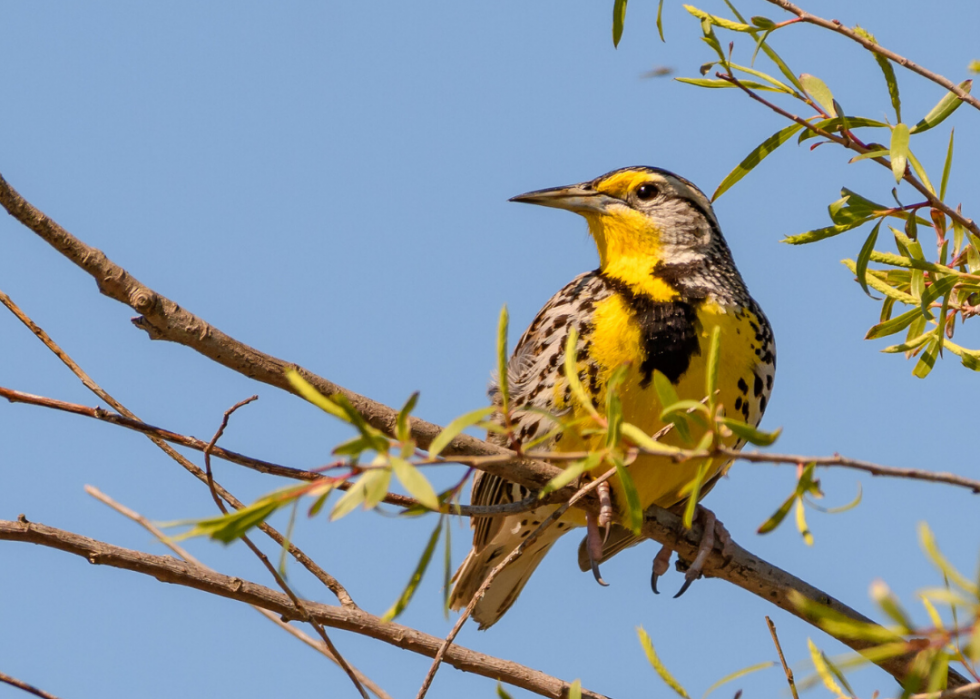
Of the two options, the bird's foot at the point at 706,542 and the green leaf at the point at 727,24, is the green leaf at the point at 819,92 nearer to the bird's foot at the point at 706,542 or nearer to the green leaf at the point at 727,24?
the green leaf at the point at 727,24

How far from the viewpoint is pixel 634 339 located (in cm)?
338

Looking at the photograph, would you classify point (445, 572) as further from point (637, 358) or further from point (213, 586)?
point (637, 358)

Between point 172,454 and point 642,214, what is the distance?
2.03 metres

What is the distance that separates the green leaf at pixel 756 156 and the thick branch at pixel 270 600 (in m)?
1.14

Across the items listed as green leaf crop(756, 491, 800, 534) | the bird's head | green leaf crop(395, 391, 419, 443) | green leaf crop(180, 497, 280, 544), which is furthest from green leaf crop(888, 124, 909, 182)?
the bird's head

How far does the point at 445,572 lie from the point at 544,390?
1.90 m

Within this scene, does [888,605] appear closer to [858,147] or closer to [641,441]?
[641,441]

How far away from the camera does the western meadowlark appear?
132 inches

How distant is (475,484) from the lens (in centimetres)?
395

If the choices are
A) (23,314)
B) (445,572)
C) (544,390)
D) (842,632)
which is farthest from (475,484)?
(842,632)

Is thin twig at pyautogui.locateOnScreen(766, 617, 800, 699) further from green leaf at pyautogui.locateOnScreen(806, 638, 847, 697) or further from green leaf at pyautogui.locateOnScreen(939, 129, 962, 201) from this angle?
green leaf at pyautogui.locateOnScreen(939, 129, 962, 201)

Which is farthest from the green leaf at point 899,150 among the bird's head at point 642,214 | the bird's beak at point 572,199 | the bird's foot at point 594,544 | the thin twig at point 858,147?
the bird's beak at point 572,199

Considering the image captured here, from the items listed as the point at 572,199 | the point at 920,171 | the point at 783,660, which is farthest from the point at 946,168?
the point at 572,199

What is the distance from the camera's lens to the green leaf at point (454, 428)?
4.47 feet
